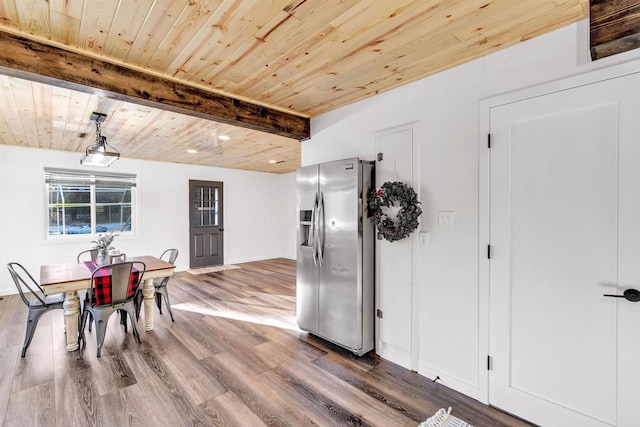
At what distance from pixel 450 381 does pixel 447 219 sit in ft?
4.30

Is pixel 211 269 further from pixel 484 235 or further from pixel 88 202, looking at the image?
pixel 484 235

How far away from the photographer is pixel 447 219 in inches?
92.9

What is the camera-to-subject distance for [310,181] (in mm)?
3213

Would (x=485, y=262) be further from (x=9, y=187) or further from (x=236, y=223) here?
(x=9, y=187)

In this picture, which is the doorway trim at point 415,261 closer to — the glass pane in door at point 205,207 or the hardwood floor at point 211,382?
the hardwood floor at point 211,382

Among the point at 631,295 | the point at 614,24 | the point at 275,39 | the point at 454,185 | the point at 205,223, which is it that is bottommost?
the point at 631,295

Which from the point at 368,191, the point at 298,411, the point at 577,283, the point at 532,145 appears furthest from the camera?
the point at 368,191

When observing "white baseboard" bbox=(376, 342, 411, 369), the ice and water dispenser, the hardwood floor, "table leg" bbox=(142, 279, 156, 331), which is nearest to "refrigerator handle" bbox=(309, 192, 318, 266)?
the ice and water dispenser

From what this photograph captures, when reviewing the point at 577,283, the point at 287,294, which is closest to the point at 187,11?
the point at 577,283

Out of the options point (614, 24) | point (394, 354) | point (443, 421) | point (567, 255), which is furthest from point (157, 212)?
point (614, 24)

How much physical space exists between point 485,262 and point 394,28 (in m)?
1.74

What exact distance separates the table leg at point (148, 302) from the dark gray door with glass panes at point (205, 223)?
3583 mm

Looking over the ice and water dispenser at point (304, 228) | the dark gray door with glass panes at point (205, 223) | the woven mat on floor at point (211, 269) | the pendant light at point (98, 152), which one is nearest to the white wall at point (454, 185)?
the ice and water dispenser at point (304, 228)

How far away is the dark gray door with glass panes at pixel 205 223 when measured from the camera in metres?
6.98
